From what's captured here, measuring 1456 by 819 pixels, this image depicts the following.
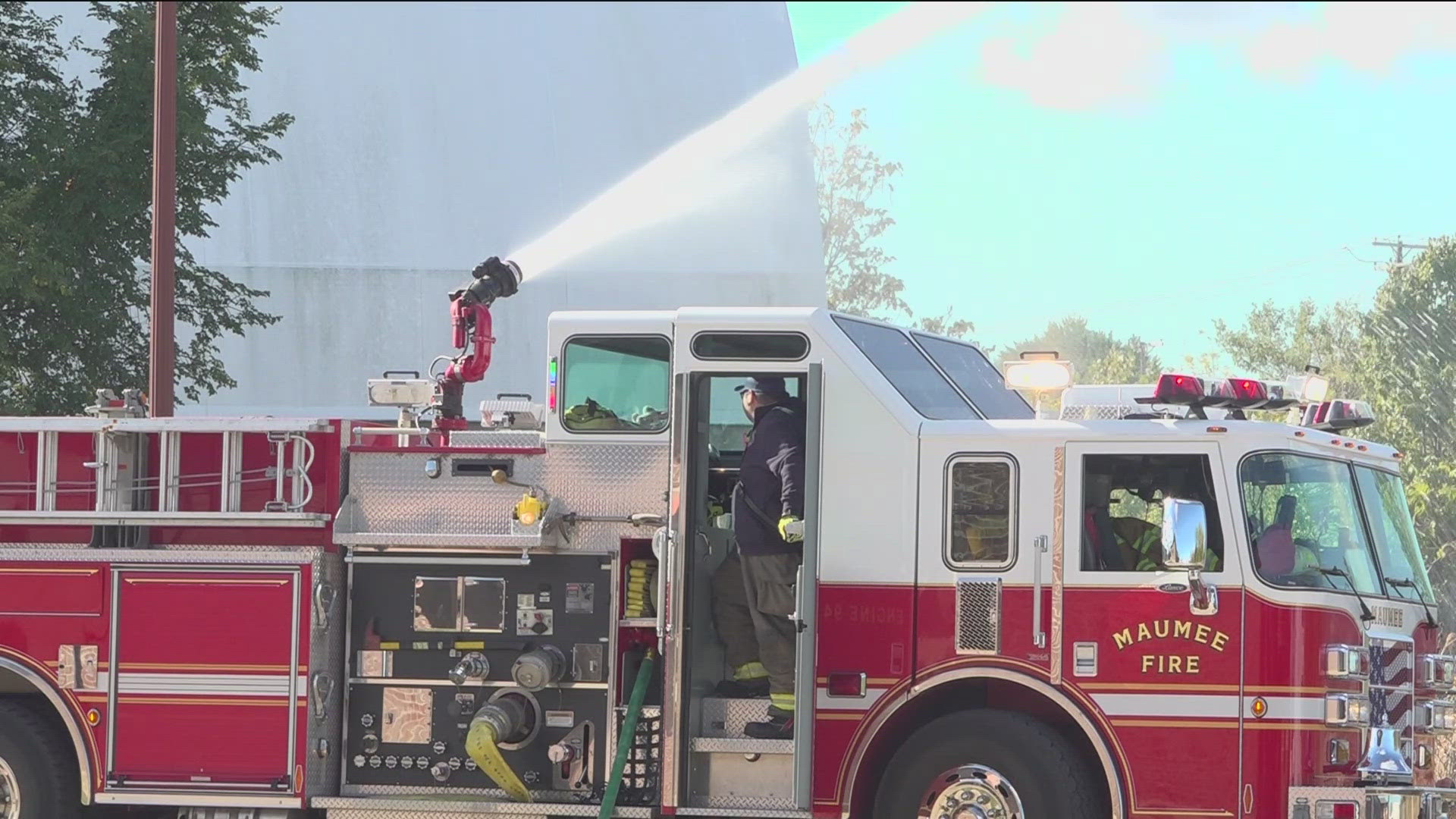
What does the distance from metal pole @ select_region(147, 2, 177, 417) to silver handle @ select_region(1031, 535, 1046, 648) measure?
6.82 meters

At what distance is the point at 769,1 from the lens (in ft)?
140

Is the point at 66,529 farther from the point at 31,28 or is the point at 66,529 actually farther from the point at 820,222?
the point at 820,222

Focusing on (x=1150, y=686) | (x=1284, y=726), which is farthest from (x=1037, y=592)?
(x=1284, y=726)

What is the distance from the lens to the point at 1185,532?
759 centimetres

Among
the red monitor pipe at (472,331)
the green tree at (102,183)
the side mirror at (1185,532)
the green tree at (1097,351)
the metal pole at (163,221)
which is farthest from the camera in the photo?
the green tree at (1097,351)

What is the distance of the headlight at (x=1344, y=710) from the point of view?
304 inches

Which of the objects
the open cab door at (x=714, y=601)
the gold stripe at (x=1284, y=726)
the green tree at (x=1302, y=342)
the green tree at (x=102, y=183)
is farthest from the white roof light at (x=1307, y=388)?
the green tree at (x=102, y=183)

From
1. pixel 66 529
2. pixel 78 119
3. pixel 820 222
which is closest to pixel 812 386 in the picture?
pixel 66 529

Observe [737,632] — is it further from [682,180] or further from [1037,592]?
[682,180]

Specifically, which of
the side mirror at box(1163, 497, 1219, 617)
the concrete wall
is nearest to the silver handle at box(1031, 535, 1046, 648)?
the side mirror at box(1163, 497, 1219, 617)

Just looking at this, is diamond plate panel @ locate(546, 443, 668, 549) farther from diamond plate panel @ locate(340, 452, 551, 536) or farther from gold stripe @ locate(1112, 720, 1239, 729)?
gold stripe @ locate(1112, 720, 1239, 729)

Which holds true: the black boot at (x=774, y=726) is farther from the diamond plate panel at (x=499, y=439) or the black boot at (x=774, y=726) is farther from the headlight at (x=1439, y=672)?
the headlight at (x=1439, y=672)

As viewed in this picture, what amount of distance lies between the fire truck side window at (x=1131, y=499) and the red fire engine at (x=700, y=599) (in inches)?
0.6

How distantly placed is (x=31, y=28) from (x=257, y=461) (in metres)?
9.83
